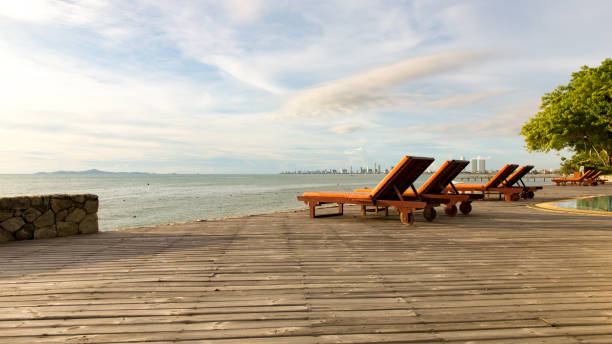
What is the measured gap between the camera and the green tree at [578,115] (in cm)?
2119

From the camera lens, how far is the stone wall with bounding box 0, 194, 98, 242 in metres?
5.26

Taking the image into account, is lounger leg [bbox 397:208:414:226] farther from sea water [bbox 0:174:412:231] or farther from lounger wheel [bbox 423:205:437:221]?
sea water [bbox 0:174:412:231]

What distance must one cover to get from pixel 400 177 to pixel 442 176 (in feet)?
6.06

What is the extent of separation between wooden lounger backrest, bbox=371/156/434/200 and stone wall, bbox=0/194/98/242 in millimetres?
5590

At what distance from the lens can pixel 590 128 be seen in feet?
75.1

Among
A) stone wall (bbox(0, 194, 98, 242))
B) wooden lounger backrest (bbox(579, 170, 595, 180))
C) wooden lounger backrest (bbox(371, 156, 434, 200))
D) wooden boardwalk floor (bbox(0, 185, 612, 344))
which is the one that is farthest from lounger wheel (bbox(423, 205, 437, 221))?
wooden lounger backrest (bbox(579, 170, 595, 180))

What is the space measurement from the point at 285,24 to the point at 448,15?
5164mm

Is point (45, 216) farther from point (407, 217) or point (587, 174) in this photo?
point (587, 174)

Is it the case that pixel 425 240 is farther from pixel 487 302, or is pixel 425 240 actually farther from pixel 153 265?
pixel 153 265

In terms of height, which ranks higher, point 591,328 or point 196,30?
point 196,30

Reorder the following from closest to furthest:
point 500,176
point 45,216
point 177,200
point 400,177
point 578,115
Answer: point 45,216 < point 400,177 < point 500,176 < point 578,115 < point 177,200

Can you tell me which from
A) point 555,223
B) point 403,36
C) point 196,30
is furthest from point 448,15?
point 196,30

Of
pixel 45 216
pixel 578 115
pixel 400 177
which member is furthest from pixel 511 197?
pixel 578 115

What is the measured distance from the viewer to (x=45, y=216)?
5516 mm
